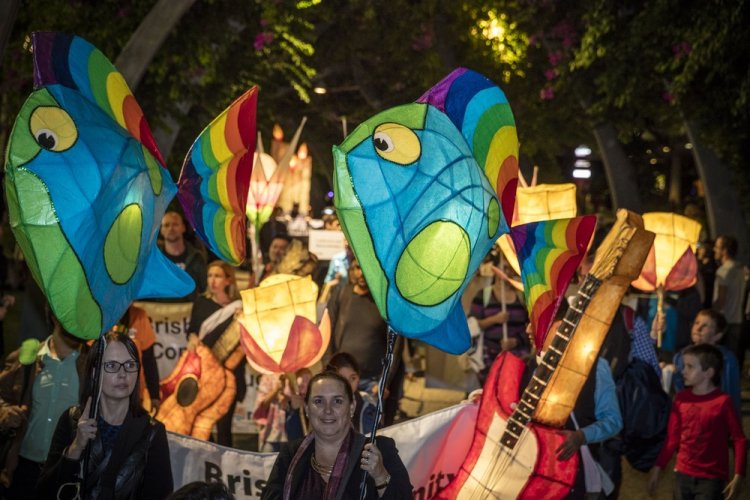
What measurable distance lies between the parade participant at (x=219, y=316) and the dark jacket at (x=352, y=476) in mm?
3500

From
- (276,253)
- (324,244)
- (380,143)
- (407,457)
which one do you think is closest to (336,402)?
(380,143)

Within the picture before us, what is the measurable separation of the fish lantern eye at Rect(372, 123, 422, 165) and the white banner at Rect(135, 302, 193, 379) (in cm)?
630

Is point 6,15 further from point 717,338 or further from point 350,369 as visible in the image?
point 717,338

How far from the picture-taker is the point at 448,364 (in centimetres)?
1316

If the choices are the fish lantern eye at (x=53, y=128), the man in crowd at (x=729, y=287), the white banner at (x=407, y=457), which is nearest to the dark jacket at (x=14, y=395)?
the white banner at (x=407, y=457)

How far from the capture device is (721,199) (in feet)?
57.2

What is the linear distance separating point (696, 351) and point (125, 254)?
356 cm

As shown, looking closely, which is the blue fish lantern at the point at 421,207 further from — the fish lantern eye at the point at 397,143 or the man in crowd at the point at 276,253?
the man in crowd at the point at 276,253

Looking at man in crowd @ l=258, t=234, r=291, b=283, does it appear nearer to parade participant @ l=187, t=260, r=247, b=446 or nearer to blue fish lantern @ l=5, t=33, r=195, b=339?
parade participant @ l=187, t=260, r=247, b=446

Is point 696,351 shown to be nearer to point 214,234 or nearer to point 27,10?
point 214,234

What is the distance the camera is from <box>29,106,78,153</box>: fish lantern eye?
4230 mm

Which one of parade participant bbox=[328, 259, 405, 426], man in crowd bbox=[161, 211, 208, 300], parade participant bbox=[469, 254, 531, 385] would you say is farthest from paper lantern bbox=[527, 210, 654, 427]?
man in crowd bbox=[161, 211, 208, 300]

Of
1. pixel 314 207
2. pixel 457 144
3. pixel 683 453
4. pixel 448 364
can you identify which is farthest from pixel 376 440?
pixel 314 207

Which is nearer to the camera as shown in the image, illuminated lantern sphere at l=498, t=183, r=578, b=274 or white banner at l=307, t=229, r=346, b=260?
illuminated lantern sphere at l=498, t=183, r=578, b=274
